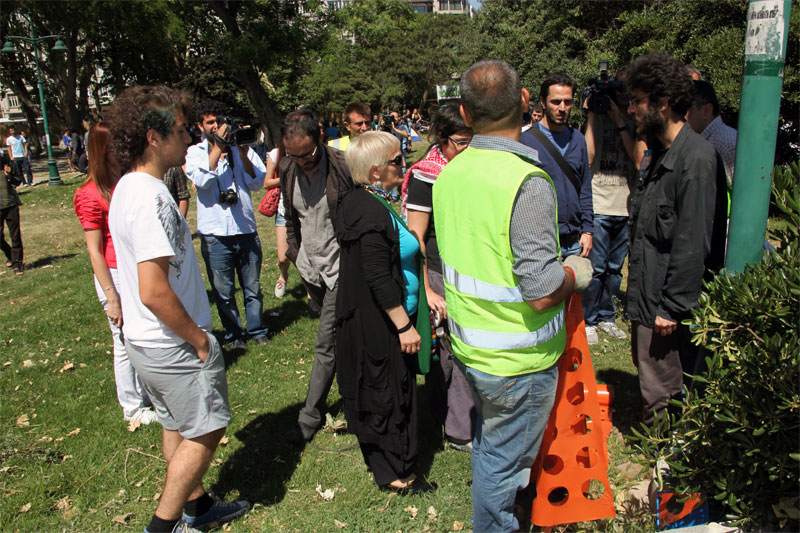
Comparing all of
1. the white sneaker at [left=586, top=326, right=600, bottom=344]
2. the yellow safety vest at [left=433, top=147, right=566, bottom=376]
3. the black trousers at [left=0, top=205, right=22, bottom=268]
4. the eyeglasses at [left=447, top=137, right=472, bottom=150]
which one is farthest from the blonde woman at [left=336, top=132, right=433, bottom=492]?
the black trousers at [left=0, top=205, right=22, bottom=268]

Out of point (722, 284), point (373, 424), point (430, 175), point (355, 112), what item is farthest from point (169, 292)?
point (355, 112)

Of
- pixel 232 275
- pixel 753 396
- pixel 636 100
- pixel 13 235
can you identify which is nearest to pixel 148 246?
pixel 753 396

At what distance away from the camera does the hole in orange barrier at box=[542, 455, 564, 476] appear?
2.75m

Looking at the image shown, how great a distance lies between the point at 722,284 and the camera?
2.28m

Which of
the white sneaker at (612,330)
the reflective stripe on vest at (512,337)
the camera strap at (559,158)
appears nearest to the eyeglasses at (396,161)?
the reflective stripe on vest at (512,337)

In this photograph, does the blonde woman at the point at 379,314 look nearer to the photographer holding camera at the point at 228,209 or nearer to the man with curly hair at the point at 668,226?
the man with curly hair at the point at 668,226

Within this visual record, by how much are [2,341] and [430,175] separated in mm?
5398

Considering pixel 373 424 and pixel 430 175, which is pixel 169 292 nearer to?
pixel 373 424

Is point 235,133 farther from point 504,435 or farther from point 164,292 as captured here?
point 504,435

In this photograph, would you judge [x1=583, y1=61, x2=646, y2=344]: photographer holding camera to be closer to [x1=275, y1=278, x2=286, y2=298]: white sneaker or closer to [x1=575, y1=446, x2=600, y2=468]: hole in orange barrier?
[x1=575, y1=446, x2=600, y2=468]: hole in orange barrier

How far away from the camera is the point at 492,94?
223cm

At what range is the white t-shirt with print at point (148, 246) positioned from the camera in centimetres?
241

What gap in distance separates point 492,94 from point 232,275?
3.94 meters

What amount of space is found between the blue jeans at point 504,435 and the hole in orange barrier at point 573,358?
0.25m
